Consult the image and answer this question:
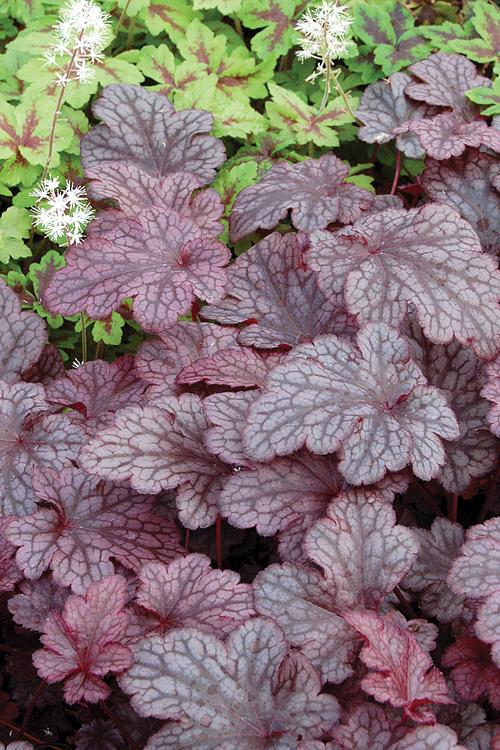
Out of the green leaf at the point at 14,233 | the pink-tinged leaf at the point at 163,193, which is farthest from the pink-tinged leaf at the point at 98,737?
the green leaf at the point at 14,233

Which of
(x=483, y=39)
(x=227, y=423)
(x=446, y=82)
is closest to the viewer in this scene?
(x=227, y=423)

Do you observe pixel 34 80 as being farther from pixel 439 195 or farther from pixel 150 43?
pixel 439 195

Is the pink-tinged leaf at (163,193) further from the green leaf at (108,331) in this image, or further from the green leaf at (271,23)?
the green leaf at (271,23)

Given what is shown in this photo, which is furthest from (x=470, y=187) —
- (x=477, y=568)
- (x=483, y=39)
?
(x=477, y=568)

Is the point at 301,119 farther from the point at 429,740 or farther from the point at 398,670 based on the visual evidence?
the point at 429,740

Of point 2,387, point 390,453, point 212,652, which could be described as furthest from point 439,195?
point 212,652

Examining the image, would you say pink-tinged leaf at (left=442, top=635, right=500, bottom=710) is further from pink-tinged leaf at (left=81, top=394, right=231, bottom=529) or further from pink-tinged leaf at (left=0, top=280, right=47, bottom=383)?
pink-tinged leaf at (left=0, top=280, right=47, bottom=383)
